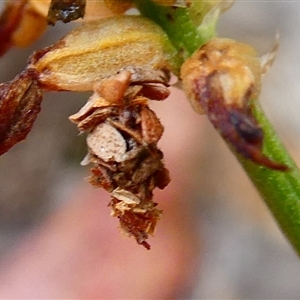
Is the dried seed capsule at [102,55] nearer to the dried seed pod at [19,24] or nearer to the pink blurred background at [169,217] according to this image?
the dried seed pod at [19,24]

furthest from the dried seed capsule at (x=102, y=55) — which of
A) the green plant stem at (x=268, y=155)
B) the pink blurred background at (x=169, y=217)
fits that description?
the pink blurred background at (x=169, y=217)

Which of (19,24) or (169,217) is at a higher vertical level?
(19,24)

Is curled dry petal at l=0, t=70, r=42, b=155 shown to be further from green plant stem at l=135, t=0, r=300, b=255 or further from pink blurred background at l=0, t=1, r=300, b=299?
pink blurred background at l=0, t=1, r=300, b=299

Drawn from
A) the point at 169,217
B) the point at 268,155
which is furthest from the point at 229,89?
the point at 169,217

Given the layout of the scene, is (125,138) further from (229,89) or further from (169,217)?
(169,217)

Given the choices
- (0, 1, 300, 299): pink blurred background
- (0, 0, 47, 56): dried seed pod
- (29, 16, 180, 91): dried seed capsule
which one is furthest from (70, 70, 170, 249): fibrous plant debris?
(0, 1, 300, 299): pink blurred background

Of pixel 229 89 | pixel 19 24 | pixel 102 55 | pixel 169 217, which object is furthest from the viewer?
pixel 169 217

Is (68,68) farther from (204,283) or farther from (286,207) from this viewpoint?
(204,283)

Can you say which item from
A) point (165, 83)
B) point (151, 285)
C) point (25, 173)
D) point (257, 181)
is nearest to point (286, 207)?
point (257, 181)
